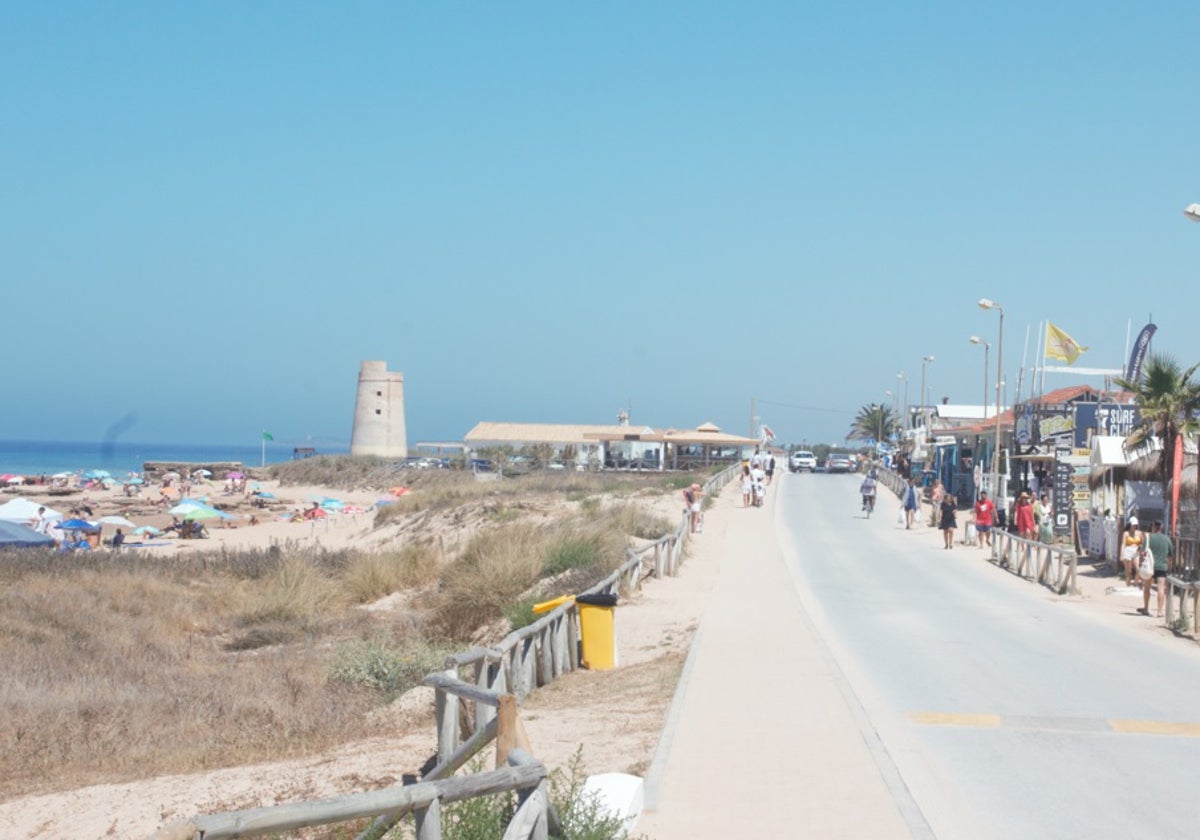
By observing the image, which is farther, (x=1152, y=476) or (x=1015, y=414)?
(x=1015, y=414)

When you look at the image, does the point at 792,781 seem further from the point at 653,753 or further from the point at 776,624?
the point at 776,624

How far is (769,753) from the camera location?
944 centimetres

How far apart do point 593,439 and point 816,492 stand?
44484mm

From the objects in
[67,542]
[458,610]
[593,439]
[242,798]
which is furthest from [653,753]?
[593,439]

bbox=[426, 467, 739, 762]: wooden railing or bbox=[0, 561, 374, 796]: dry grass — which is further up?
bbox=[426, 467, 739, 762]: wooden railing

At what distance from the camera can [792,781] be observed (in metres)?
8.62

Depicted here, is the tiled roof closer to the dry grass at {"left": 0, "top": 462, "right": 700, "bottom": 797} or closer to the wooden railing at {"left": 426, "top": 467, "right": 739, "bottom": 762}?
the dry grass at {"left": 0, "top": 462, "right": 700, "bottom": 797}

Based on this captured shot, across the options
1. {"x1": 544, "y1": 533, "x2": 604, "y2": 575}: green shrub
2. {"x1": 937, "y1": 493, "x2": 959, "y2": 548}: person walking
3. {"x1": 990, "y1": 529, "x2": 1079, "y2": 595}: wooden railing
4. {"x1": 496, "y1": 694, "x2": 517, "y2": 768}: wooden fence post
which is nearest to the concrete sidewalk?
{"x1": 496, "y1": 694, "x2": 517, "y2": 768}: wooden fence post

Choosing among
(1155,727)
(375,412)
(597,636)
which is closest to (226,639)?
(597,636)

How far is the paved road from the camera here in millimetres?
8352

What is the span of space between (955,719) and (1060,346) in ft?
102

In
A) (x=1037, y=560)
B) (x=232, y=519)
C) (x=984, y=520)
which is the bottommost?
(x=232, y=519)

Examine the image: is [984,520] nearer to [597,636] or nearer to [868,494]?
[868,494]

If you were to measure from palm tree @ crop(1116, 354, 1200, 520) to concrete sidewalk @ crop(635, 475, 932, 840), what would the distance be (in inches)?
446
